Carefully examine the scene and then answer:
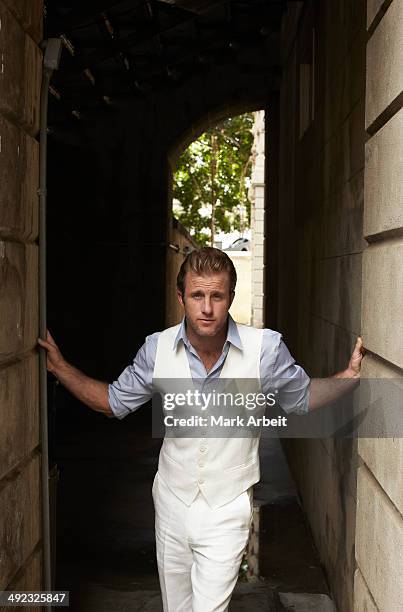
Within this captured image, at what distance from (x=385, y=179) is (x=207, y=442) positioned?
1.33m

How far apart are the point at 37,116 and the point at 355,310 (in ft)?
7.01

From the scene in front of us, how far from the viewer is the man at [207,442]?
147 inches

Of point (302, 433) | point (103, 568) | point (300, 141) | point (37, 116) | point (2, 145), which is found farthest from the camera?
point (300, 141)

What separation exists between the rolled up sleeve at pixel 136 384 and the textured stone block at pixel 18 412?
0.36 m

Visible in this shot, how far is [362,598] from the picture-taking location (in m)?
3.71

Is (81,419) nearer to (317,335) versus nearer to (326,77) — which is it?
(317,335)

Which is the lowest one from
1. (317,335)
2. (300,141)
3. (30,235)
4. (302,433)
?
(302,433)

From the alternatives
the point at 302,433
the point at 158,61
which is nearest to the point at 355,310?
the point at 302,433

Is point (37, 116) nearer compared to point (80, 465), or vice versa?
point (37, 116)

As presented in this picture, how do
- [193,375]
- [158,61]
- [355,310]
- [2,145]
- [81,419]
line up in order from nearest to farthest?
[2,145], [193,375], [355,310], [158,61], [81,419]

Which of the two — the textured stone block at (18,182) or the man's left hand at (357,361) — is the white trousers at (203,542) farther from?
the textured stone block at (18,182)

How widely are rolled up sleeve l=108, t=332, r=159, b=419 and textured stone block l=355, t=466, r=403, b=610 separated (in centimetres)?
100

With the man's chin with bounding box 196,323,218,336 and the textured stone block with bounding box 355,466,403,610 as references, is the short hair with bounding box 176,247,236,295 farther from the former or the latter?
the textured stone block with bounding box 355,466,403,610

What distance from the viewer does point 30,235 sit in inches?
156
